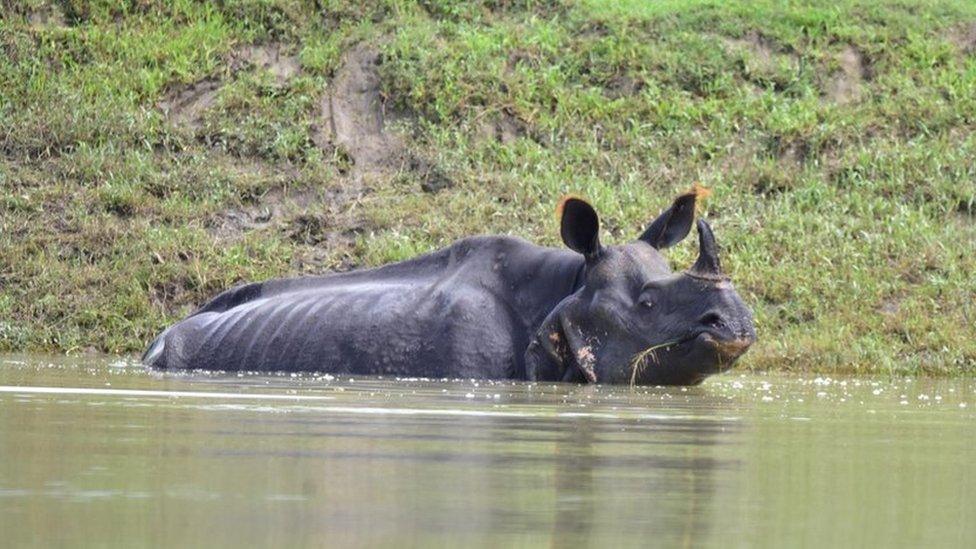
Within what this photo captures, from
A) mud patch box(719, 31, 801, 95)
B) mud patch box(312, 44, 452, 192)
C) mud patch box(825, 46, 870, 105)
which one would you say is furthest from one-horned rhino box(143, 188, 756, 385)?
mud patch box(825, 46, 870, 105)

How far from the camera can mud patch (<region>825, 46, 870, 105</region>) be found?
18984 millimetres

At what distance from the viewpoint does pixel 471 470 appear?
4.50m

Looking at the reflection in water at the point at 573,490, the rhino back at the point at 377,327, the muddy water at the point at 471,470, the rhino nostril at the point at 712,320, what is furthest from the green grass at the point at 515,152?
the reflection in water at the point at 573,490

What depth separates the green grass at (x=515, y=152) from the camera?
49.5 feet

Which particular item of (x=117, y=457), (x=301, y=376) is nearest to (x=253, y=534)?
(x=117, y=457)

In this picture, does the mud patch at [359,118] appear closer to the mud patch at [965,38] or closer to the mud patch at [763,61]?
the mud patch at [763,61]

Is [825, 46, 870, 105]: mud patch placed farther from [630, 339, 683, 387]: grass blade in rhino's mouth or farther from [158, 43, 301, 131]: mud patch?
[630, 339, 683, 387]: grass blade in rhino's mouth

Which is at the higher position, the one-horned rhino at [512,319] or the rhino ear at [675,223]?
the rhino ear at [675,223]

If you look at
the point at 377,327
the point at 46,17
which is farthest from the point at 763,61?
the point at 377,327

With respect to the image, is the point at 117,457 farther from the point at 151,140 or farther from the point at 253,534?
the point at 151,140

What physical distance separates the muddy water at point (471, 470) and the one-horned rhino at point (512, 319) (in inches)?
54.6

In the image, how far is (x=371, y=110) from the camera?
63.0 feet

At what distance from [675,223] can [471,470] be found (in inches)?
245

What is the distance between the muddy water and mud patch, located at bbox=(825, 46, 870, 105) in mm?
11341
